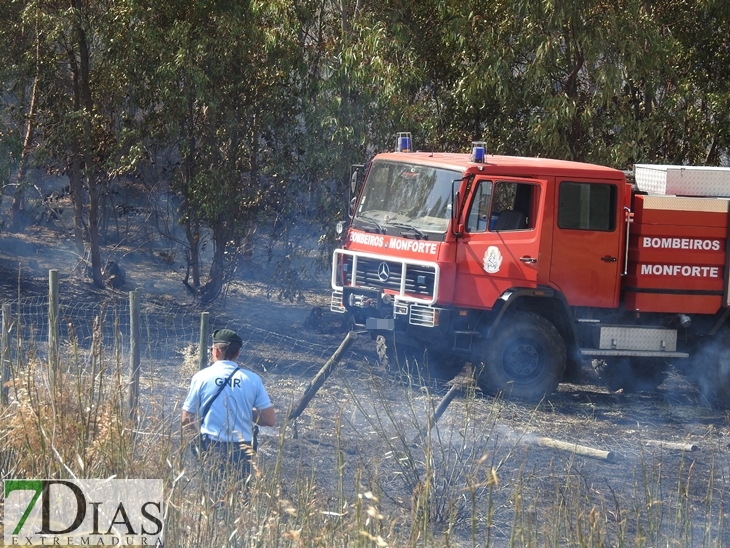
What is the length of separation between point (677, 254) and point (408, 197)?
2.83 meters

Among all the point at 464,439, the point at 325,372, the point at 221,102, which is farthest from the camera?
the point at 221,102

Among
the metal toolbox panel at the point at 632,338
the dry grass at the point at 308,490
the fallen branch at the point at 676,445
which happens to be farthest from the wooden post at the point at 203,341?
the metal toolbox panel at the point at 632,338

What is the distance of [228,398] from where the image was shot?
5680 millimetres

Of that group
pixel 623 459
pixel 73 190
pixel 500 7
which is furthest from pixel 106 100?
pixel 623 459

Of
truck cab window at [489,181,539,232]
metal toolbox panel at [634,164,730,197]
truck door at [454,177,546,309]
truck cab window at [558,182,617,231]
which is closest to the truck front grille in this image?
truck door at [454,177,546,309]

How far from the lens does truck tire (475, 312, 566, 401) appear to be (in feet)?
33.4

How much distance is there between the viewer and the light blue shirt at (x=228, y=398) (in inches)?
225

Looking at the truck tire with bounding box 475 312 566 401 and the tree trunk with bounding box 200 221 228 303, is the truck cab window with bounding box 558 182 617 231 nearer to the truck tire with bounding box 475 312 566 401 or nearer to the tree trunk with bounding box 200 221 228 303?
the truck tire with bounding box 475 312 566 401

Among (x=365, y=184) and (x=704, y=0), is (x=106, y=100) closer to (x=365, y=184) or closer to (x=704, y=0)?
(x=365, y=184)

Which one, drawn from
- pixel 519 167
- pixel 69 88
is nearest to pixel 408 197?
pixel 519 167

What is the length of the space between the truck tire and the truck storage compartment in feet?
3.11

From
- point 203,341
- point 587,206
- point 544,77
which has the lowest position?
point 203,341

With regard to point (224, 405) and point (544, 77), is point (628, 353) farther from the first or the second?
point (224, 405)

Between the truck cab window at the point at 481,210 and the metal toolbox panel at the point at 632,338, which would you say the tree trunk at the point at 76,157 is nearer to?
the truck cab window at the point at 481,210
